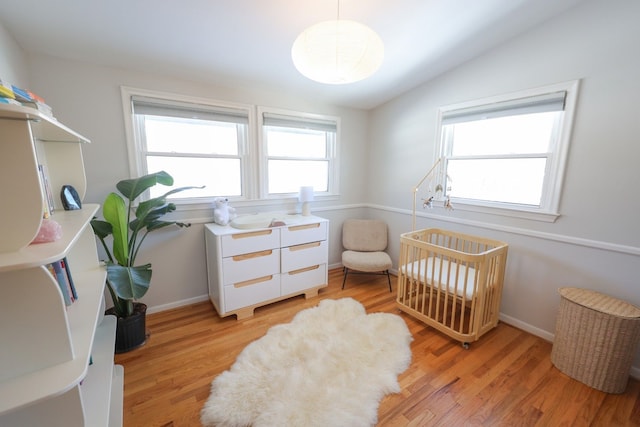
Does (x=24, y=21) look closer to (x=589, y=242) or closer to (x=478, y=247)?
(x=478, y=247)

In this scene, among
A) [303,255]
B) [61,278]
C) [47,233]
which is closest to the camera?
[47,233]

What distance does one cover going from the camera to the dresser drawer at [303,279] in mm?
2568

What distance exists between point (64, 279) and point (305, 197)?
6.69ft

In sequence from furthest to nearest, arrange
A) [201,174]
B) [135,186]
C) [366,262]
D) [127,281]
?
1. [366,262]
2. [201,174]
3. [135,186]
4. [127,281]

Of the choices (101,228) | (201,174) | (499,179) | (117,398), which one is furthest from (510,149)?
(117,398)

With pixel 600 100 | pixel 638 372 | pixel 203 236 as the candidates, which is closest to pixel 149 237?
pixel 203 236

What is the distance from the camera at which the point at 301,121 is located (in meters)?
2.90

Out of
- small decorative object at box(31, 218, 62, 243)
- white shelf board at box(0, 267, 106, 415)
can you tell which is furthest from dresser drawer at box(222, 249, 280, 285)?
small decorative object at box(31, 218, 62, 243)

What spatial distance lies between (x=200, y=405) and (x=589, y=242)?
2807 millimetres

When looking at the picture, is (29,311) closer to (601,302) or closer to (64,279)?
(64,279)

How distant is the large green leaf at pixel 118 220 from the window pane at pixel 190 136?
825 millimetres

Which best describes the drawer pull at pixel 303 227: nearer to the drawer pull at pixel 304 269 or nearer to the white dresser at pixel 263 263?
the white dresser at pixel 263 263

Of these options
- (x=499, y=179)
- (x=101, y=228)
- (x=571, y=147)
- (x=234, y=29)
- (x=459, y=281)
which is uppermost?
(x=234, y=29)

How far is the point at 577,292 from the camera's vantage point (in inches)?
71.0
